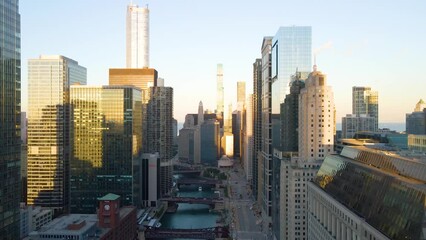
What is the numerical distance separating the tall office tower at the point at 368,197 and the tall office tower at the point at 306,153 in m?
9.65

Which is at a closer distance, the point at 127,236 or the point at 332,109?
the point at 332,109

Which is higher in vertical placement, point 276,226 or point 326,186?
point 326,186

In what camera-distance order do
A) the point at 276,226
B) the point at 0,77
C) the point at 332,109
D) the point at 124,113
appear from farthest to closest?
the point at 124,113 → the point at 276,226 → the point at 332,109 → the point at 0,77

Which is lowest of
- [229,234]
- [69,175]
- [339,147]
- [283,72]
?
[229,234]

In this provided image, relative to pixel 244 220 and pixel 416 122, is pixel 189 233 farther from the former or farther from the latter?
pixel 416 122

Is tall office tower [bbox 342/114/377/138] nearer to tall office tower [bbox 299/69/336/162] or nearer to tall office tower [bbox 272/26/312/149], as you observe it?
tall office tower [bbox 272/26/312/149]

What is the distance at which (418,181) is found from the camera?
4966 cm

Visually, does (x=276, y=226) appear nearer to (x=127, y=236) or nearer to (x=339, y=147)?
(x=339, y=147)

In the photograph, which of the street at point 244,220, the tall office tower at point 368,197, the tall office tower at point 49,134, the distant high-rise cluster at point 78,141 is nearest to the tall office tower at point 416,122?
the street at point 244,220

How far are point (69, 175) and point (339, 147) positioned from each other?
8787cm

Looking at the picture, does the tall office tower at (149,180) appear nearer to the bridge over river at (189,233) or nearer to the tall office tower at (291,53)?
the bridge over river at (189,233)

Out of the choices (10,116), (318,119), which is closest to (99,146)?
(318,119)

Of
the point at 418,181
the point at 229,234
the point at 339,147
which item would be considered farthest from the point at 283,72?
the point at 418,181

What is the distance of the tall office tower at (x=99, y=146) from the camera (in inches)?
5645
